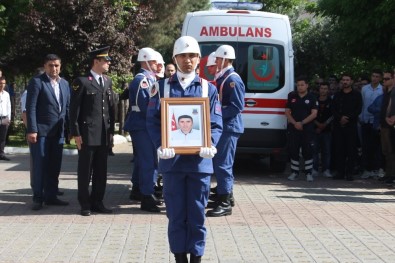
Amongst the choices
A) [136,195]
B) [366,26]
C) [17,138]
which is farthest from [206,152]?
[17,138]

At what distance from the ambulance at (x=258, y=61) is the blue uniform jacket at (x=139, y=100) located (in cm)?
402

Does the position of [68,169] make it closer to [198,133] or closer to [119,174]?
[119,174]

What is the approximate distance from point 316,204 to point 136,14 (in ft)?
43.6

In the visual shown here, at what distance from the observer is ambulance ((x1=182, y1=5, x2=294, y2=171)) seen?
1458cm

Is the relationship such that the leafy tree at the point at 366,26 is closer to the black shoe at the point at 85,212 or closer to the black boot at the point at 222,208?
the black boot at the point at 222,208

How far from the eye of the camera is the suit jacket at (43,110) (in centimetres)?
1057

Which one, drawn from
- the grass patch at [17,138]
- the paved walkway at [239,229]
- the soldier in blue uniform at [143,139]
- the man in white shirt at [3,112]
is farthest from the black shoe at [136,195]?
the grass patch at [17,138]

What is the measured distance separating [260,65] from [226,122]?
15.7 feet

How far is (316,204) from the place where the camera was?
11.3 metres

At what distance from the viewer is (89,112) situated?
399 inches

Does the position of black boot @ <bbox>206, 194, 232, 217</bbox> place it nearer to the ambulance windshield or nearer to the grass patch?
the ambulance windshield

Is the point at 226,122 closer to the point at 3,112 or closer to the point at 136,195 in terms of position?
the point at 136,195

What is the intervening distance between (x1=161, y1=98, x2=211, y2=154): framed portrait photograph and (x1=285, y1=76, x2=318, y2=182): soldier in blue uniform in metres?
7.91

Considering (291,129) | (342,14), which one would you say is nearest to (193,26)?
(291,129)
